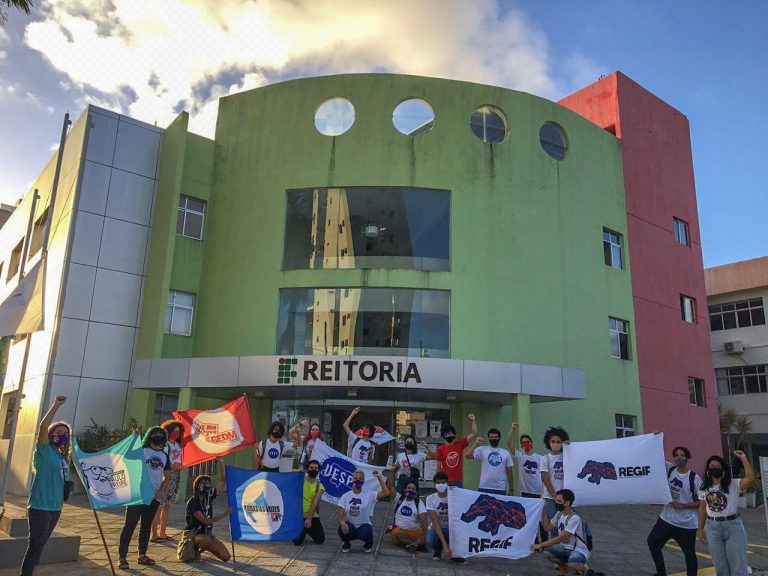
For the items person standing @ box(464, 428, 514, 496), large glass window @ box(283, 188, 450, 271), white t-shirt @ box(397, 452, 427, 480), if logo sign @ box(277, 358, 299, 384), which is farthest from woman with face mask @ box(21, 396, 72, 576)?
large glass window @ box(283, 188, 450, 271)

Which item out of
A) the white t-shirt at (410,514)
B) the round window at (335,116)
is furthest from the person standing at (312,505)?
the round window at (335,116)

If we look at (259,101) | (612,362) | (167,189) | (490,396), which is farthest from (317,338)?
(612,362)

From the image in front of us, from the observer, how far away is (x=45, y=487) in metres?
7.07

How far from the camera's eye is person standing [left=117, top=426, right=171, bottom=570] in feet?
27.2

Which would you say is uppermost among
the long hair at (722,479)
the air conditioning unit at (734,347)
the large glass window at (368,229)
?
the large glass window at (368,229)

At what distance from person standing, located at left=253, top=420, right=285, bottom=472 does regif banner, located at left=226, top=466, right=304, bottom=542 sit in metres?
1.54

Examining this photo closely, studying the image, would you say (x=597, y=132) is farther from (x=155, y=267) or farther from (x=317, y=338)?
(x=155, y=267)

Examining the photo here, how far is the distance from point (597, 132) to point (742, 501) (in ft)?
48.0

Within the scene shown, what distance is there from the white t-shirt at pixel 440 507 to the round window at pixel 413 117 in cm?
1295

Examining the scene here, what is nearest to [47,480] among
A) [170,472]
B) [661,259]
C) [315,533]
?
[170,472]

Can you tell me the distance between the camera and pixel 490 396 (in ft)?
57.6

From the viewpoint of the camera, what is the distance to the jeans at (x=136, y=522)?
827 centimetres

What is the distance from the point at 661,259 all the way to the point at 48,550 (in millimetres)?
22093

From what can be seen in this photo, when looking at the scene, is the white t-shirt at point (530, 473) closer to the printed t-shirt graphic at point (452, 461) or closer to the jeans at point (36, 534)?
the printed t-shirt graphic at point (452, 461)
